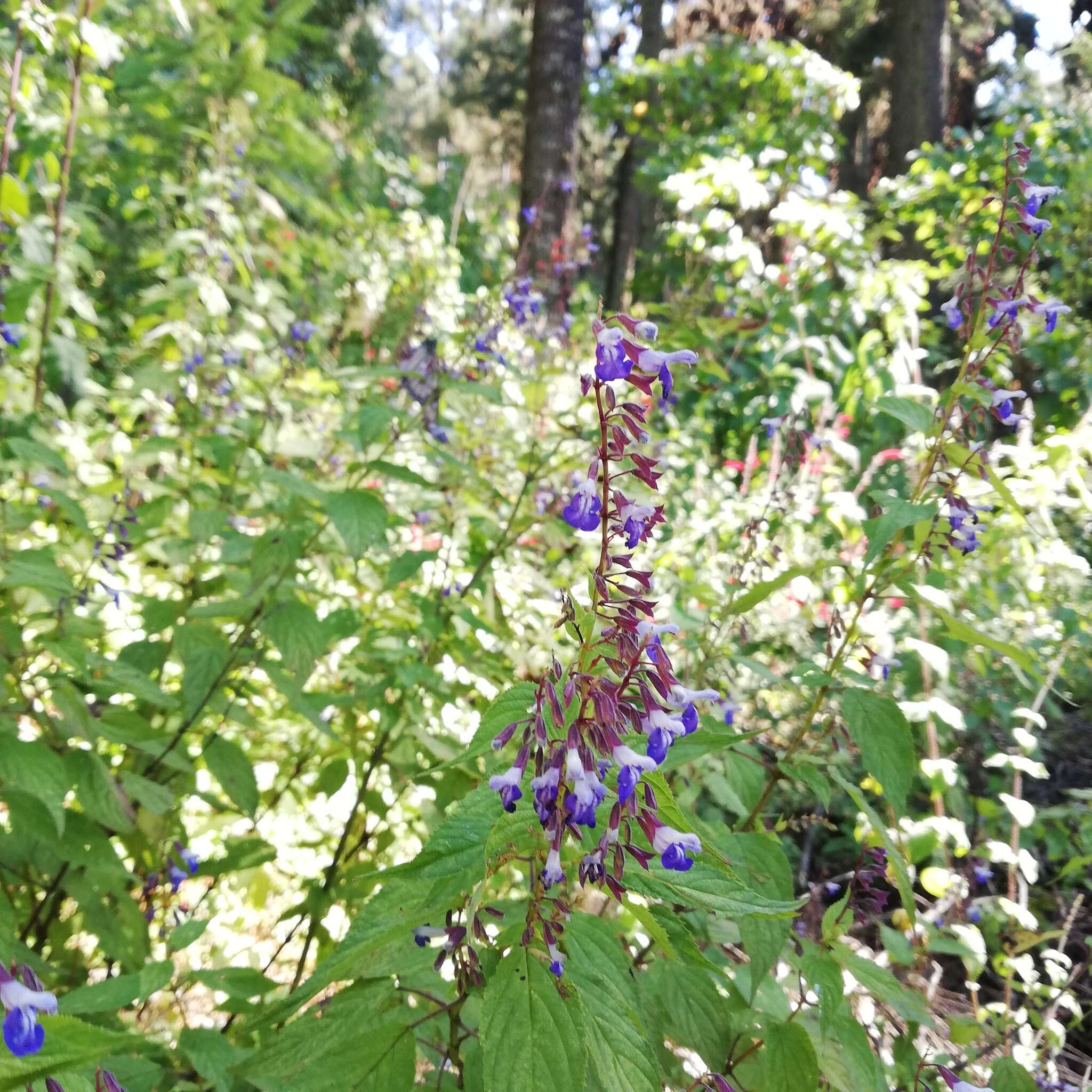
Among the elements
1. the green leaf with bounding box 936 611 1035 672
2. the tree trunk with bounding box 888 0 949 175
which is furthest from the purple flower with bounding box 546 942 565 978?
the tree trunk with bounding box 888 0 949 175

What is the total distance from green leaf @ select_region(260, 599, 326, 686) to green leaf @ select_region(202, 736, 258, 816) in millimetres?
286

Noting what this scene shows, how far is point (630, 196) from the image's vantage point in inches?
530

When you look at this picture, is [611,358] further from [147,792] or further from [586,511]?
[147,792]

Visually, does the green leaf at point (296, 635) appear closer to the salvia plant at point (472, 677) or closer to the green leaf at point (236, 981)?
the salvia plant at point (472, 677)

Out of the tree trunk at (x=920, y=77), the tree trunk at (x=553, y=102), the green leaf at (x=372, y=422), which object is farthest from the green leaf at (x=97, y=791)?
the tree trunk at (x=920, y=77)

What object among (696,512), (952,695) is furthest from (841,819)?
(696,512)

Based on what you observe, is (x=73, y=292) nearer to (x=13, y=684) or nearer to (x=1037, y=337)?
(x=13, y=684)

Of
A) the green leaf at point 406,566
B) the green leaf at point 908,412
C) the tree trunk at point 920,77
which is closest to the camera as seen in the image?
the green leaf at point 908,412

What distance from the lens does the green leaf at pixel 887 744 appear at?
1.29 meters

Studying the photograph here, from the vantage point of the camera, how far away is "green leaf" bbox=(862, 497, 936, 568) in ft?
4.31

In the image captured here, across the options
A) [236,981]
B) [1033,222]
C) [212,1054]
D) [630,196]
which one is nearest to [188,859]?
[236,981]

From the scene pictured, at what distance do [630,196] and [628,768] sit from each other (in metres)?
14.3

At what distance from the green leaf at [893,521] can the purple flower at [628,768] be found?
74cm

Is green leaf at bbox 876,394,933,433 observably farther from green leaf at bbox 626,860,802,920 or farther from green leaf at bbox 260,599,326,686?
green leaf at bbox 260,599,326,686
